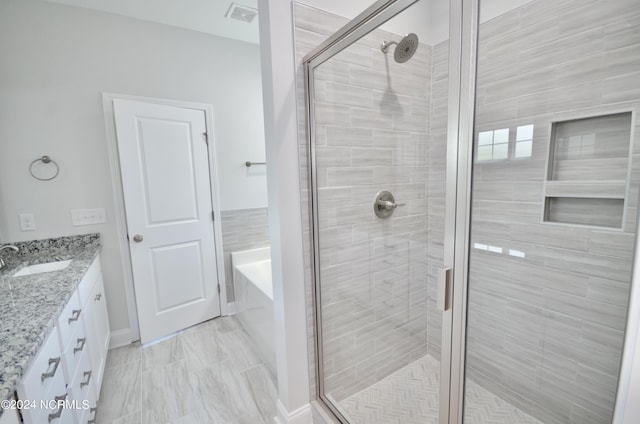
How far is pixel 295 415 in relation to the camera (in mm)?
1495

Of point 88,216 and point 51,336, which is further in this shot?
point 88,216

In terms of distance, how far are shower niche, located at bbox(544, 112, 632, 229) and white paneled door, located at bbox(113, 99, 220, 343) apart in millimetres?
2537

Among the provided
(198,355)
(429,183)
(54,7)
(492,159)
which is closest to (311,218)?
(429,183)

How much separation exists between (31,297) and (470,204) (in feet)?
5.93

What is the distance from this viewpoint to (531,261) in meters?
1.40

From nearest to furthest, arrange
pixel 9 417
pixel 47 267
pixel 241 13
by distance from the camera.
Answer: pixel 9 417, pixel 47 267, pixel 241 13

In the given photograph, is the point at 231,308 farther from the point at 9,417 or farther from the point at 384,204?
the point at 9,417

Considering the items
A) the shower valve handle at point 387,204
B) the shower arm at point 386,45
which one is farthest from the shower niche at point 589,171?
the shower arm at point 386,45

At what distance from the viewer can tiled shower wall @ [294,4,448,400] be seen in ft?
4.50

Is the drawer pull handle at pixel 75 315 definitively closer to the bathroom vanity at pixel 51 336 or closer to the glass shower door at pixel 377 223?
the bathroom vanity at pixel 51 336

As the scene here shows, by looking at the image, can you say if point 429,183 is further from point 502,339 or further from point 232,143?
point 232,143

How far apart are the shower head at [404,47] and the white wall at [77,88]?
→ 1777mm

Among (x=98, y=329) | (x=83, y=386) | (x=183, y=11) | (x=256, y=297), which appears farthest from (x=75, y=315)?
(x=183, y=11)

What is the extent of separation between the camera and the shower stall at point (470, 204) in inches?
39.1
